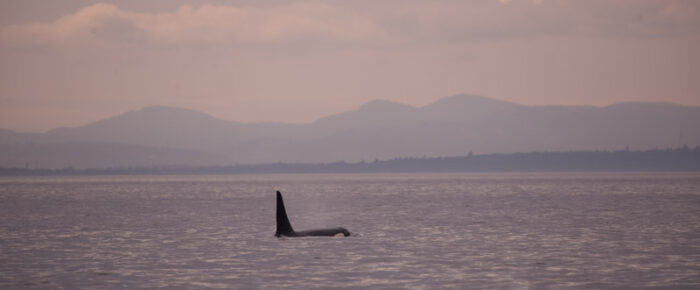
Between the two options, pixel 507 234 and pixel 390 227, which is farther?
A: pixel 390 227

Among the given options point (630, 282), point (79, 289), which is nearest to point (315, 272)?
point (79, 289)

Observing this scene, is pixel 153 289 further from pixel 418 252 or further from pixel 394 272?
pixel 418 252

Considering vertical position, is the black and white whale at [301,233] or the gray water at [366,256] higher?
the black and white whale at [301,233]

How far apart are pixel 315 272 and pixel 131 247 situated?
14603 millimetres

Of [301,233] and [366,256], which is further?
[301,233]

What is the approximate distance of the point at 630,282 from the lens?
93.4 ft

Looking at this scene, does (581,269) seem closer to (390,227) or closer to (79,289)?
(79,289)

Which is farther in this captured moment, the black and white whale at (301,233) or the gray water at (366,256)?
the black and white whale at (301,233)

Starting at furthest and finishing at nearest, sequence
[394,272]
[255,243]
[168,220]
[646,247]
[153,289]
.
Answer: [168,220] < [255,243] < [646,247] < [394,272] < [153,289]

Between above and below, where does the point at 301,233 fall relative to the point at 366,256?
above

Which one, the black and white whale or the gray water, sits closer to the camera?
the gray water

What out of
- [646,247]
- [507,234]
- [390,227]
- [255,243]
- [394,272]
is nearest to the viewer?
[394,272]

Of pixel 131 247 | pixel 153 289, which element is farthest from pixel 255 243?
pixel 153 289

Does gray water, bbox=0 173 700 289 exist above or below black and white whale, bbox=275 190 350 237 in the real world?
below
